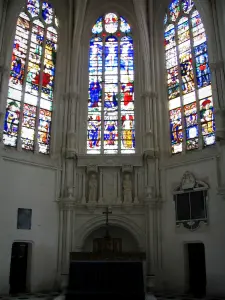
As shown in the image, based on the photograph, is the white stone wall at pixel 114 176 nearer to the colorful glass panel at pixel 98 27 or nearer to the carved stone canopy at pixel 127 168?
the carved stone canopy at pixel 127 168

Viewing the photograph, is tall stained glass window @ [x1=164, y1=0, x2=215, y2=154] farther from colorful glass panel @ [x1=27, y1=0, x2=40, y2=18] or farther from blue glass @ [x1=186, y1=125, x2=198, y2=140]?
colorful glass panel @ [x1=27, y1=0, x2=40, y2=18]

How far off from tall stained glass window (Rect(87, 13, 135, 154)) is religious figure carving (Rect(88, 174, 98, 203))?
1.39 metres

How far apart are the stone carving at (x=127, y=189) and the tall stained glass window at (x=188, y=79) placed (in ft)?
7.75

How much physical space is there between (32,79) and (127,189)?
664 centimetres

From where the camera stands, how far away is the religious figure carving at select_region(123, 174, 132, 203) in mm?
16375

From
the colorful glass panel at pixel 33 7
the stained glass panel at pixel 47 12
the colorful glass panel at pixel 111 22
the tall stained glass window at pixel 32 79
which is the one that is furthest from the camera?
the colorful glass panel at pixel 111 22

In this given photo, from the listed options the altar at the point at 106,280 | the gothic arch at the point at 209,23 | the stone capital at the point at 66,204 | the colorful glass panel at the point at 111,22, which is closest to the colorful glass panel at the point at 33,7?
the colorful glass panel at the point at 111,22

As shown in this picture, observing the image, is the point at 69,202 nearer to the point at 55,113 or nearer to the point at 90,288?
the point at 55,113

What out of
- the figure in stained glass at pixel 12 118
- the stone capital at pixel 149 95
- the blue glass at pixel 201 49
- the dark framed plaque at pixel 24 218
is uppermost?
the blue glass at pixel 201 49

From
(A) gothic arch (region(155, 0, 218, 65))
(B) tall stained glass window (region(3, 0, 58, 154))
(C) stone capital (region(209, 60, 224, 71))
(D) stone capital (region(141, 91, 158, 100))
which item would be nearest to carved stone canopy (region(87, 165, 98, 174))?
(B) tall stained glass window (region(3, 0, 58, 154))

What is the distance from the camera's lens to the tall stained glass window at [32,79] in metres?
16.3

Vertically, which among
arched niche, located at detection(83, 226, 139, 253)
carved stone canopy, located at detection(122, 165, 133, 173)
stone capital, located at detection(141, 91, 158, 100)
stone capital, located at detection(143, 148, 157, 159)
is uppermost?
stone capital, located at detection(141, 91, 158, 100)

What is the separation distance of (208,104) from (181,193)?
12.8 feet

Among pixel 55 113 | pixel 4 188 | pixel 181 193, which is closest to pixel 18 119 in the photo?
pixel 55 113
